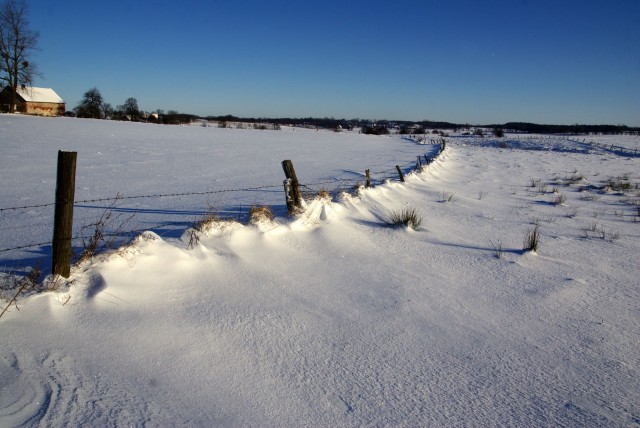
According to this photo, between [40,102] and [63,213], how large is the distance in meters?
82.8

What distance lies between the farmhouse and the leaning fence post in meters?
72.7

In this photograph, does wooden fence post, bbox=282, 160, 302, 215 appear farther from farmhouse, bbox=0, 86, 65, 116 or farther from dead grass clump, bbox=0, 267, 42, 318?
farmhouse, bbox=0, 86, 65, 116

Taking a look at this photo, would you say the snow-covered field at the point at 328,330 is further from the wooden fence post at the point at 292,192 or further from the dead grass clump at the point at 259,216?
the wooden fence post at the point at 292,192

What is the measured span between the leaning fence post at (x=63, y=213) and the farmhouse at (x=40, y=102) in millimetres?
72684

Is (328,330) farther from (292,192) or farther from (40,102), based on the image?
(40,102)

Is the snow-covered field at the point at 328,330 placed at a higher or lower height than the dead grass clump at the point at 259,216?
lower

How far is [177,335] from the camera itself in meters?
3.35

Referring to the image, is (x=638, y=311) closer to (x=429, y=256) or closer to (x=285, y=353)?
(x=429, y=256)

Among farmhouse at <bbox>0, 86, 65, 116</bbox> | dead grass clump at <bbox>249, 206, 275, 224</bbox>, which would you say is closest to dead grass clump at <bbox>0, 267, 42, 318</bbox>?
dead grass clump at <bbox>249, 206, 275, 224</bbox>

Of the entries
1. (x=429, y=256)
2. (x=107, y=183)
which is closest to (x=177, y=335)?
(x=429, y=256)

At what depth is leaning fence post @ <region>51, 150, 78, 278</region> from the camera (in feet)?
11.5

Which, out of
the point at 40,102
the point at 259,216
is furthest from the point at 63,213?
the point at 40,102

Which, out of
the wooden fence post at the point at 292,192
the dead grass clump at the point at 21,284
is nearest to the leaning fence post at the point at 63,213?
the dead grass clump at the point at 21,284

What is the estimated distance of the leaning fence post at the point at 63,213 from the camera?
3.49 meters
